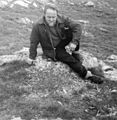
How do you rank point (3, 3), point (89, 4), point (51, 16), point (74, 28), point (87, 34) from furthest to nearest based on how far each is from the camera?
point (89, 4), point (3, 3), point (87, 34), point (74, 28), point (51, 16)

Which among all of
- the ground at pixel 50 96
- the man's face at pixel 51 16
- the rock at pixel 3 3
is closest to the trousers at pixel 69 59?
the ground at pixel 50 96

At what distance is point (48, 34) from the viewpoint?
884 centimetres

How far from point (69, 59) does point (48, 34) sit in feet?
3.60

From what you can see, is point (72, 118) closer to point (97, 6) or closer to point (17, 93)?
point (17, 93)

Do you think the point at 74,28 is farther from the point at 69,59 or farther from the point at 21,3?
the point at 21,3

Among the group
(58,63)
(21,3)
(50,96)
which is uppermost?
(21,3)

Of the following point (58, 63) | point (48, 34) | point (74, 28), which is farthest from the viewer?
point (58, 63)

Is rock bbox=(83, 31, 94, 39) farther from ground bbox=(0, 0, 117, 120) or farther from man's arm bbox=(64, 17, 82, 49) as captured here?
man's arm bbox=(64, 17, 82, 49)

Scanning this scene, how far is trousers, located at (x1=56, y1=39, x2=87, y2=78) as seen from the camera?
902 centimetres

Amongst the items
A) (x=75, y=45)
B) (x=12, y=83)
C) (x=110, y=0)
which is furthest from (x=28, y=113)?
(x=110, y=0)

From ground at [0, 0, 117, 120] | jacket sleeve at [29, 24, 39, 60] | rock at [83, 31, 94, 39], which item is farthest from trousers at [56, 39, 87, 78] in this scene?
rock at [83, 31, 94, 39]

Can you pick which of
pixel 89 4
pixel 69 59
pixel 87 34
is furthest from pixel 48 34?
pixel 89 4

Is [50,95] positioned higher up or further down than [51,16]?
further down

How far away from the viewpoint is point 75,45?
8.67 m
